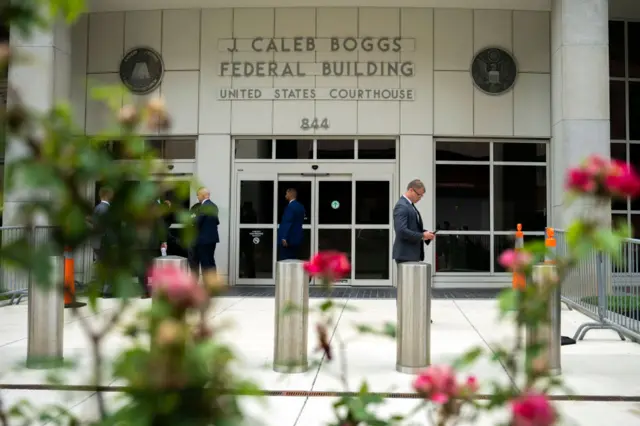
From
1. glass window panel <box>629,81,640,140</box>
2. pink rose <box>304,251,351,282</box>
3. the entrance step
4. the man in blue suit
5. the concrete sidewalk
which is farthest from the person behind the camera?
glass window panel <box>629,81,640,140</box>

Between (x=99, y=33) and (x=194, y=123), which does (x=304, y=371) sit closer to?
(x=194, y=123)

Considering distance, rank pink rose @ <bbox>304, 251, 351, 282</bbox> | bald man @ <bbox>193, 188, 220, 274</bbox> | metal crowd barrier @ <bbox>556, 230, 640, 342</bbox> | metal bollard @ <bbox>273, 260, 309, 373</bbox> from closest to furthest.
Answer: pink rose @ <bbox>304, 251, 351, 282</bbox> < metal bollard @ <bbox>273, 260, 309, 373</bbox> < metal crowd barrier @ <bbox>556, 230, 640, 342</bbox> < bald man @ <bbox>193, 188, 220, 274</bbox>

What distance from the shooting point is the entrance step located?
1236cm

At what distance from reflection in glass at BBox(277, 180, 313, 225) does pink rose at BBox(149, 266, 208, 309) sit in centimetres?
1296

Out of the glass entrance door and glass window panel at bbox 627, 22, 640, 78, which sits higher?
glass window panel at bbox 627, 22, 640, 78

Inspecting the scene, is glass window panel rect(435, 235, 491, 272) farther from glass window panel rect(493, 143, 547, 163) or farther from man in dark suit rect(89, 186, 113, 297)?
man in dark suit rect(89, 186, 113, 297)

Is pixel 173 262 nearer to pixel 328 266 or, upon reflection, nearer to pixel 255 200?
pixel 328 266

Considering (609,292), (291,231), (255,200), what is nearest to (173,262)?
(609,292)

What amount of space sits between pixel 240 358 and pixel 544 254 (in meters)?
0.88

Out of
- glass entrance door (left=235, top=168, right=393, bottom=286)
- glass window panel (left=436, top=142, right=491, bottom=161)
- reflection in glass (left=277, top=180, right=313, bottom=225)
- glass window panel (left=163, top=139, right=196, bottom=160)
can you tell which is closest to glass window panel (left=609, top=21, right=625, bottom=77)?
glass window panel (left=436, top=142, right=491, bottom=161)

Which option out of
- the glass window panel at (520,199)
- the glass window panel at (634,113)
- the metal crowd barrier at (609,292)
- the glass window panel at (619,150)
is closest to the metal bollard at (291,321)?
the metal crowd barrier at (609,292)

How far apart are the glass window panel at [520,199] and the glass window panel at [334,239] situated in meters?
3.41

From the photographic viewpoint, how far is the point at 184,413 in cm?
126

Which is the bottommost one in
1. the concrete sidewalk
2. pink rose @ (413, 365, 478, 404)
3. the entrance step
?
the concrete sidewalk
